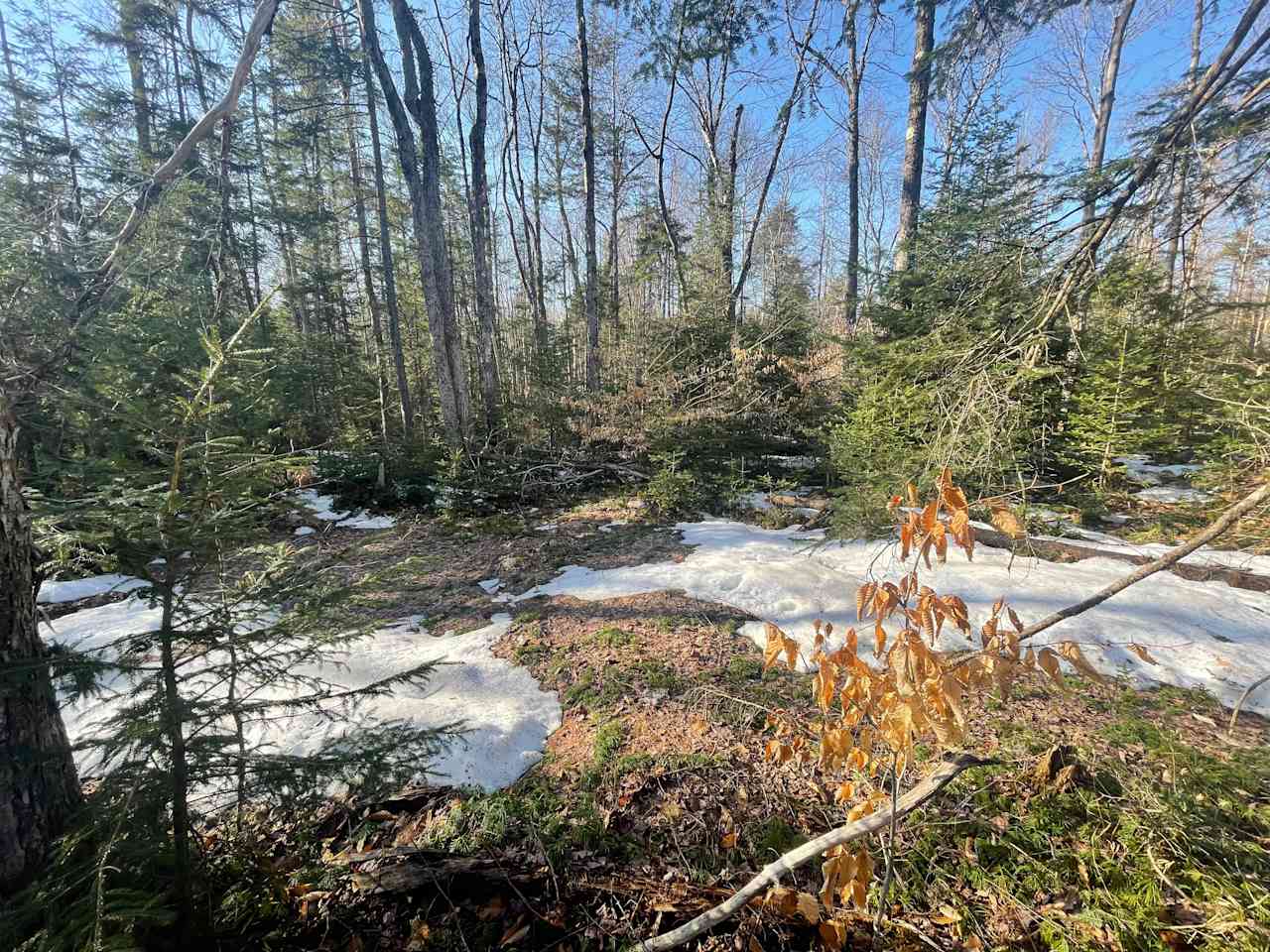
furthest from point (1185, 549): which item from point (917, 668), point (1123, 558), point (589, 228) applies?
point (589, 228)

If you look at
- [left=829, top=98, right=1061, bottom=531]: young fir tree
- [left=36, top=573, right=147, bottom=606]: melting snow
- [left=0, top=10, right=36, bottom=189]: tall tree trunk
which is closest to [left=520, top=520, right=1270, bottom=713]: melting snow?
[left=829, top=98, right=1061, bottom=531]: young fir tree

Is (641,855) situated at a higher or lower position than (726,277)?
lower

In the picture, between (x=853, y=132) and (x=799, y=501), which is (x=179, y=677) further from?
(x=853, y=132)

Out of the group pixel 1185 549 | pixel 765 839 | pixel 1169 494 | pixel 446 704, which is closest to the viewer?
pixel 1185 549

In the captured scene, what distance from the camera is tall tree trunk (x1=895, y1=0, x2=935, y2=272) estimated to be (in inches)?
286

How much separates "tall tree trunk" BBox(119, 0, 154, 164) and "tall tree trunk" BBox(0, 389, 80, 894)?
37.0ft

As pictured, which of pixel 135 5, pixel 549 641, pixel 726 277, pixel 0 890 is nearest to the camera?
pixel 0 890

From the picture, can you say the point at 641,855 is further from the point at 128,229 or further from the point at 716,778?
the point at 128,229

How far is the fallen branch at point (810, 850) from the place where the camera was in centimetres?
138

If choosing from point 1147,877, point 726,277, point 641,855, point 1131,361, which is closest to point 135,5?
point 726,277

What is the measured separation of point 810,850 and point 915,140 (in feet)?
34.2

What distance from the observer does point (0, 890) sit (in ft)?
4.84

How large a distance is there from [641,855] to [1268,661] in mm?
4136

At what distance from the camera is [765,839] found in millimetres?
1973
